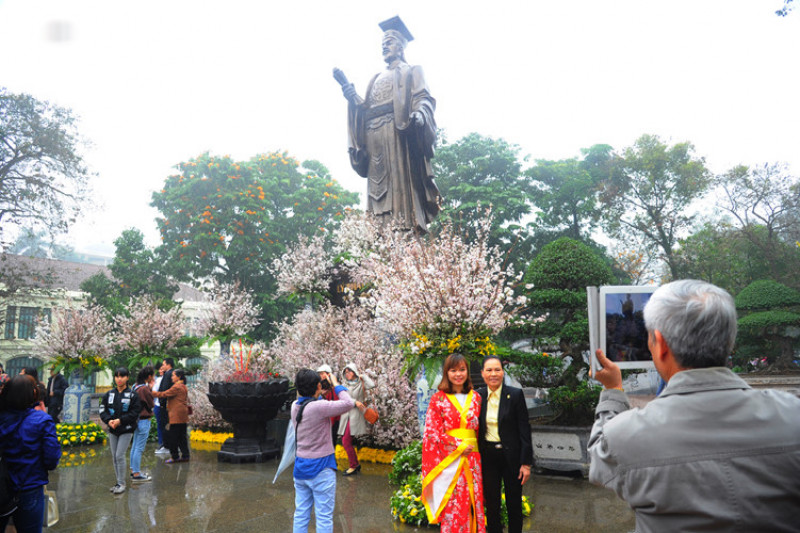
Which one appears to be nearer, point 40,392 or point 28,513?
point 28,513

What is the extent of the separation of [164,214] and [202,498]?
70.6ft

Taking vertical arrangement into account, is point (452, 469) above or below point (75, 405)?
above

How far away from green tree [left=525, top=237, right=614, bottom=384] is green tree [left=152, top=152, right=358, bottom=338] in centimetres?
1653

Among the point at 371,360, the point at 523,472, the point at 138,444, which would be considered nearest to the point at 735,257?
the point at 371,360

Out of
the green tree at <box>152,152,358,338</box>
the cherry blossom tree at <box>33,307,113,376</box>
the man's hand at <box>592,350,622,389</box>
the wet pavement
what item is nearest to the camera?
the man's hand at <box>592,350,622,389</box>

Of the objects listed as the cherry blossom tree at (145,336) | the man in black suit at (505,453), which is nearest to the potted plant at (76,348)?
the cherry blossom tree at (145,336)

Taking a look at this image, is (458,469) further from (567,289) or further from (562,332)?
(567,289)

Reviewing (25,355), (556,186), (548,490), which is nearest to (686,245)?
(556,186)

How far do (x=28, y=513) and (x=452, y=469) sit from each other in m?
3.02

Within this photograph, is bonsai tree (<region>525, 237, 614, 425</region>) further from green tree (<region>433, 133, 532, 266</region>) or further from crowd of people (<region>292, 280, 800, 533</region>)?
green tree (<region>433, 133, 532, 266</region>)

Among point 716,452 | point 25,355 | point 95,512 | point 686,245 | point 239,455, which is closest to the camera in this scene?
point 716,452

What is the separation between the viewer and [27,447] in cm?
370

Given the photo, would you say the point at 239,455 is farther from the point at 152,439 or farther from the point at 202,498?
the point at 152,439

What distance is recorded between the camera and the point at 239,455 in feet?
27.9
